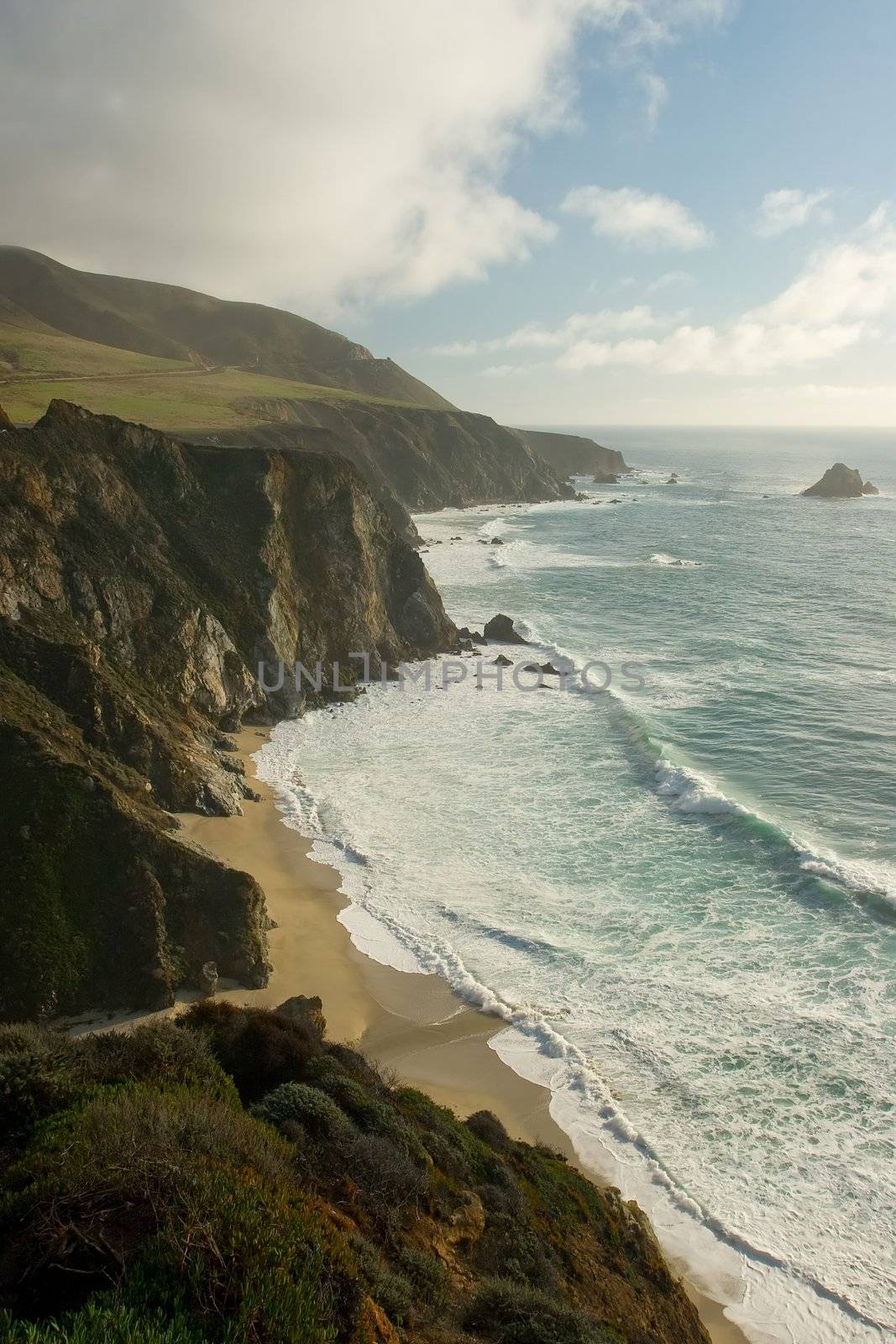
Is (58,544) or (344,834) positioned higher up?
(58,544)

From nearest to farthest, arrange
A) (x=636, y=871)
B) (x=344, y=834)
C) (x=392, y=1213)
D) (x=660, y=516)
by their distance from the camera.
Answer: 1. (x=392, y=1213)
2. (x=636, y=871)
3. (x=344, y=834)
4. (x=660, y=516)

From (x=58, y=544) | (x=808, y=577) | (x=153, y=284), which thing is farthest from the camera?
(x=153, y=284)

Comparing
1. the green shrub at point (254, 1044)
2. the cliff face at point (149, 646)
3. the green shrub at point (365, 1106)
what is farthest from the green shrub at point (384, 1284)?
the cliff face at point (149, 646)

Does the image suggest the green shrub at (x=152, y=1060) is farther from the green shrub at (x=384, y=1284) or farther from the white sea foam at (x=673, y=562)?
the white sea foam at (x=673, y=562)

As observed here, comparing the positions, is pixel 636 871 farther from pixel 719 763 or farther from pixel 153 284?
pixel 153 284

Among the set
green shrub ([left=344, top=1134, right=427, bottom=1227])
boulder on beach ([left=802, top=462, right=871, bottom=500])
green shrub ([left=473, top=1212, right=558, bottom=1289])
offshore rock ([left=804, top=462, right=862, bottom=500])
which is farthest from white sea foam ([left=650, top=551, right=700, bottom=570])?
offshore rock ([left=804, top=462, right=862, bottom=500])

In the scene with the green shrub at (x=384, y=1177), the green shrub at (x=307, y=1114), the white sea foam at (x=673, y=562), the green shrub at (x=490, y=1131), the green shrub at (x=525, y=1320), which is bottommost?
the green shrub at (x=490, y=1131)

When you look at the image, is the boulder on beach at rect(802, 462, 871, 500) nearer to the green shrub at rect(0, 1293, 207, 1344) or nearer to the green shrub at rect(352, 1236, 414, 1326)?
the green shrub at rect(352, 1236, 414, 1326)

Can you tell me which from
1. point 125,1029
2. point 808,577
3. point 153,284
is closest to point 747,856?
point 125,1029
